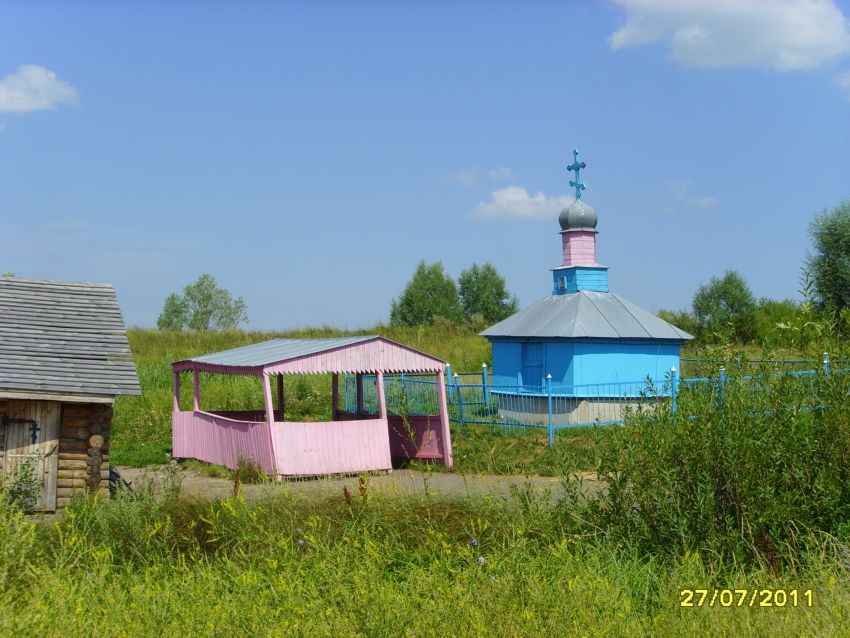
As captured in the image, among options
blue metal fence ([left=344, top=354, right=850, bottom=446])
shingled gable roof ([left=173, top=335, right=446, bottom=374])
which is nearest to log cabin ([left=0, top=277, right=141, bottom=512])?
shingled gable roof ([left=173, top=335, right=446, bottom=374])

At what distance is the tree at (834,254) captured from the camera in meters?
37.8

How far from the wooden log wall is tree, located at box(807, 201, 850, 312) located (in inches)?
1194

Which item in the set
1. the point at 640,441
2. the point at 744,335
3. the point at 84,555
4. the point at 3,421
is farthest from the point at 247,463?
the point at 744,335

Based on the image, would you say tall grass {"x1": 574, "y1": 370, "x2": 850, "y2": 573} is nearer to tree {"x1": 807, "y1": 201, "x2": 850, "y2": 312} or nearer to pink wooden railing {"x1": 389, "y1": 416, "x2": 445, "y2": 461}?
pink wooden railing {"x1": 389, "y1": 416, "x2": 445, "y2": 461}

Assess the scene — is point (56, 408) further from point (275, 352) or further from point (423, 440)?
point (423, 440)

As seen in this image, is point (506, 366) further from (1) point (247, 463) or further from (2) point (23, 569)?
(2) point (23, 569)

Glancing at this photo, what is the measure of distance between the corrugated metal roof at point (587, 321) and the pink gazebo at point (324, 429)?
18.1ft

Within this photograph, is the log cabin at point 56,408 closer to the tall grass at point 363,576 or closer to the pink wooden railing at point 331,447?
the pink wooden railing at point 331,447

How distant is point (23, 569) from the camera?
8359 millimetres

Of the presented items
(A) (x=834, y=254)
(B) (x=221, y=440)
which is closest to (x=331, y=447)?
(B) (x=221, y=440)

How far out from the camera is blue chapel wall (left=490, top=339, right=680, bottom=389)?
22281 mm

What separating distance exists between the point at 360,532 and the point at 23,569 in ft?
9.87
